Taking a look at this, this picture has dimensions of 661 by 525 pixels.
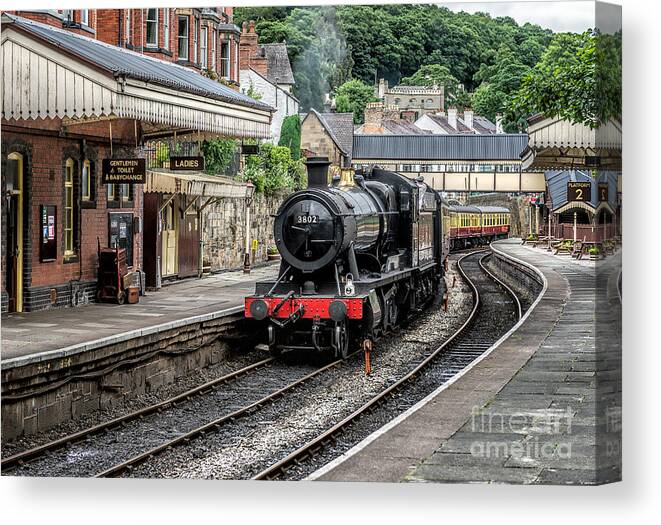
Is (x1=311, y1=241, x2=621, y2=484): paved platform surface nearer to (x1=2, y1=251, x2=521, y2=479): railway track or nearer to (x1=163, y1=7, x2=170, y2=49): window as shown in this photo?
(x1=2, y1=251, x2=521, y2=479): railway track

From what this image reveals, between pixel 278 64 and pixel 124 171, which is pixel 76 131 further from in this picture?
pixel 278 64

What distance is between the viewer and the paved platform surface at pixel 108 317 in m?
11.7

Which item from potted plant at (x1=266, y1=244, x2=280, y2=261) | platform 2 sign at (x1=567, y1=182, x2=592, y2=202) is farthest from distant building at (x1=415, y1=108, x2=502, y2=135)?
potted plant at (x1=266, y1=244, x2=280, y2=261)

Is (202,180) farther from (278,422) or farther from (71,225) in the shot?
(278,422)

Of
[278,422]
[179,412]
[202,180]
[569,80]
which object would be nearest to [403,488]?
[278,422]

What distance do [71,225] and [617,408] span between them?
29.5 feet

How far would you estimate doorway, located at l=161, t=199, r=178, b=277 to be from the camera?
66.8 feet

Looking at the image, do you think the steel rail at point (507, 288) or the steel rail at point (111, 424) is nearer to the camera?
the steel rail at point (111, 424)

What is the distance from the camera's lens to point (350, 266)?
15.0 m

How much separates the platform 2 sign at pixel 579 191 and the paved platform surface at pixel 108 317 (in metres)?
5.61

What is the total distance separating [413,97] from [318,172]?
298 cm

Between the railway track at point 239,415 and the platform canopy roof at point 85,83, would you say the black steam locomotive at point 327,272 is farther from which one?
the platform canopy roof at point 85,83

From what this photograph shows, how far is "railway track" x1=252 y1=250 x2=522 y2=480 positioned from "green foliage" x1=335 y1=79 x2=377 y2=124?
3.55m

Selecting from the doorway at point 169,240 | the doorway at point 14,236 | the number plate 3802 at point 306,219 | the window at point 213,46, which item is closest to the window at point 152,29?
the window at point 213,46
